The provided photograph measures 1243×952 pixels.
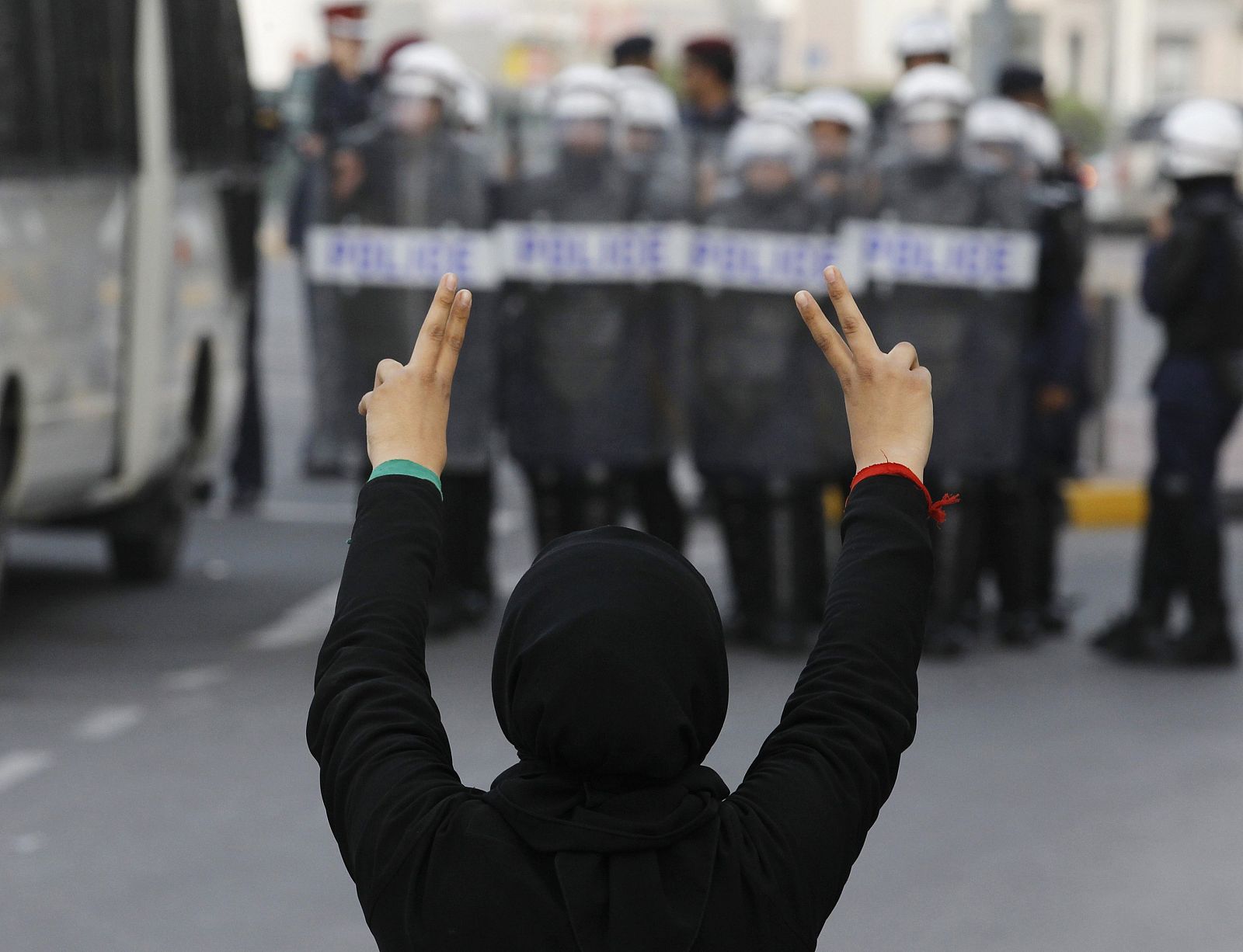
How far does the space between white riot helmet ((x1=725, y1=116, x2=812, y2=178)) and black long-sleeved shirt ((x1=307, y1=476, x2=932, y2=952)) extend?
6.07 meters

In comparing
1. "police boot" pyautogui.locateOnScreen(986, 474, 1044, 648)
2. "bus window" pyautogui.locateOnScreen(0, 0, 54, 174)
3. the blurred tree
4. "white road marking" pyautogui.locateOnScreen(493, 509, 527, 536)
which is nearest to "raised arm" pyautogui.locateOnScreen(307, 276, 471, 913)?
"bus window" pyautogui.locateOnScreen(0, 0, 54, 174)

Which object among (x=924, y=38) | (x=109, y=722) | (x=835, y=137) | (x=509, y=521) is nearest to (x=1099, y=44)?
(x=509, y=521)

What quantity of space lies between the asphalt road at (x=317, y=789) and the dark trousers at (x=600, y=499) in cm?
57

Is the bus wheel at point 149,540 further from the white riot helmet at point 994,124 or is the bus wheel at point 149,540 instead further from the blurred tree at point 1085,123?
the blurred tree at point 1085,123

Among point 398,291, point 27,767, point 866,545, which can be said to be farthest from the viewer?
point 398,291

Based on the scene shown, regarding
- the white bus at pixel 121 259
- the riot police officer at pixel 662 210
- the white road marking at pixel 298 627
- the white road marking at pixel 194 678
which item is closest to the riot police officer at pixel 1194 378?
the riot police officer at pixel 662 210

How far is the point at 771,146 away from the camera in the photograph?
845cm

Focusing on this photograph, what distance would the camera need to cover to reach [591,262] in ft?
28.0

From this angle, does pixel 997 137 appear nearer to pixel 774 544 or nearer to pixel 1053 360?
pixel 1053 360

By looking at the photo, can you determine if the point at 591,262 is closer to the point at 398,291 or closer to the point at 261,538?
the point at 398,291

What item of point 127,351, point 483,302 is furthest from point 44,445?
point 483,302

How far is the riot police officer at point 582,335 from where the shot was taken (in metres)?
8.55

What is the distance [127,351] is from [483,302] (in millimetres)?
1547

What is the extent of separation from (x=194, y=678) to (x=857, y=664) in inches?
227
